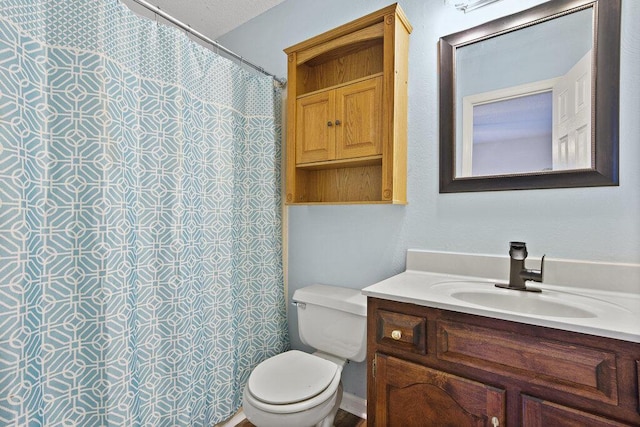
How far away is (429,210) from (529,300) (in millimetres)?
552

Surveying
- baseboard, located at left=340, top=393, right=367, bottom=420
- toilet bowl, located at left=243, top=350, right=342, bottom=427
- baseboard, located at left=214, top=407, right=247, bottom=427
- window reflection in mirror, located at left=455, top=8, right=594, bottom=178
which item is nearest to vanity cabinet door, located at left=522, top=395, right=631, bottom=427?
toilet bowl, located at left=243, top=350, right=342, bottom=427

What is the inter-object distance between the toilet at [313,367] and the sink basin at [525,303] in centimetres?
49

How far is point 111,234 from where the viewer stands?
1.14 metres

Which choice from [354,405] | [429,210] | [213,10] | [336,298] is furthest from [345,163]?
[213,10]

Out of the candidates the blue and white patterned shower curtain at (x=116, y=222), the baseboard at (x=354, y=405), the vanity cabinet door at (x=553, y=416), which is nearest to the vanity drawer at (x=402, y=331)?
the vanity cabinet door at (x=553, y=416)

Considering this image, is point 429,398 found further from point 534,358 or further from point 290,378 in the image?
point 290,378

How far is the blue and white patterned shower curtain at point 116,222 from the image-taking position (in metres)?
0.93

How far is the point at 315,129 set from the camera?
1631 mm

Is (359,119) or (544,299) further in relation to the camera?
(359,119)

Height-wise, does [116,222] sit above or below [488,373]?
above

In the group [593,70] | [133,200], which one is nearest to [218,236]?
[133,200]

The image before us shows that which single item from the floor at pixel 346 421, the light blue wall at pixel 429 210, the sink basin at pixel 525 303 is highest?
the light blue wall at pixel 429 210

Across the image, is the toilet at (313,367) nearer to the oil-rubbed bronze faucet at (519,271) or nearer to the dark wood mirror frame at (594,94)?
the oil-rubbed bronze faucet at (519,271)

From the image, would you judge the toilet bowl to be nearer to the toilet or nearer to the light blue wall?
the toilet
